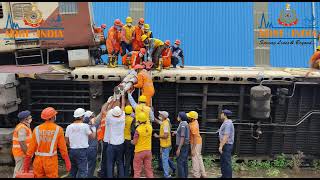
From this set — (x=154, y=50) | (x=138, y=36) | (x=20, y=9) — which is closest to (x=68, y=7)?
(x=20, y=9)

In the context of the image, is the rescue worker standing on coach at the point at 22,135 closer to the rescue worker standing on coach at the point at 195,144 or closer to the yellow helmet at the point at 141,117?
the yellow helmet at the point at 141,117

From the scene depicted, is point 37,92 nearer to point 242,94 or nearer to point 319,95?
point 242,94

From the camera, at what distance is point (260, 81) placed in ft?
29.0

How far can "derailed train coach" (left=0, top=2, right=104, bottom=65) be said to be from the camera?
924 cm

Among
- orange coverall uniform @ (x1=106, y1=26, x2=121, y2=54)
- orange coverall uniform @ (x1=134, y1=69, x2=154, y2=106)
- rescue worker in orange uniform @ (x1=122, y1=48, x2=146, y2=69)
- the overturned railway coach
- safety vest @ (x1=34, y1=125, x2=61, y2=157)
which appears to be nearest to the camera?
safety vest @ (x1=34, y1=125, x2=61, y2=157)

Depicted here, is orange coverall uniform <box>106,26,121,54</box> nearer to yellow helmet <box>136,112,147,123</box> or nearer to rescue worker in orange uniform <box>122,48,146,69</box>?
rescue worker in orange uniform <box>122,48,146,69</box>

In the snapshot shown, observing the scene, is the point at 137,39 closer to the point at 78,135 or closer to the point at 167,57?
the point at 167,57

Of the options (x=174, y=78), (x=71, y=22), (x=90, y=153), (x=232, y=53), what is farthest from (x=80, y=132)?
(x=232, y=53)

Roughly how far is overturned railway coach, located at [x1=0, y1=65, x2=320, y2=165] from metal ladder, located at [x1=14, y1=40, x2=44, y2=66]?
1.50 ft

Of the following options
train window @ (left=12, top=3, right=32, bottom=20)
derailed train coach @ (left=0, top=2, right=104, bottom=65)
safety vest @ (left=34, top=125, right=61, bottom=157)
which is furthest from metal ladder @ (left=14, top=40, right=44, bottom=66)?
safety vest @ (left=34, top=125, right=61, bottom=157)

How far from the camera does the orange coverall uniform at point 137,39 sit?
31.9 ft

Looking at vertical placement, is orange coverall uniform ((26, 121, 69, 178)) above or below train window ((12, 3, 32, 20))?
below

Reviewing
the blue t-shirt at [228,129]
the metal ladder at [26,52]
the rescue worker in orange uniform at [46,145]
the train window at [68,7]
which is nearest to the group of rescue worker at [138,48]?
the train window at [68,7]

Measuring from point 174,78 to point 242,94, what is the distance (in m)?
1.65
